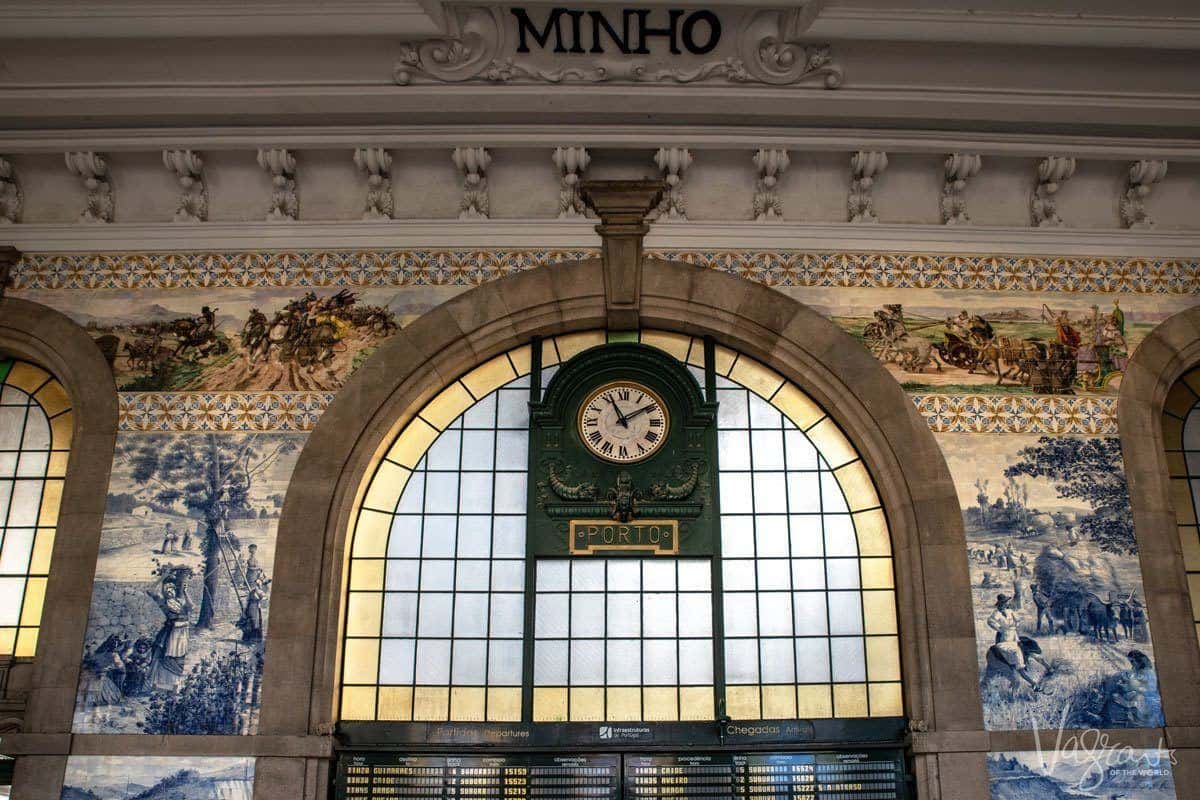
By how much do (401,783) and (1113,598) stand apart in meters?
7.03

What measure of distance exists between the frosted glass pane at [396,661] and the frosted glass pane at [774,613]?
347 centimetres

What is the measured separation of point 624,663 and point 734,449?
2487 millimetres

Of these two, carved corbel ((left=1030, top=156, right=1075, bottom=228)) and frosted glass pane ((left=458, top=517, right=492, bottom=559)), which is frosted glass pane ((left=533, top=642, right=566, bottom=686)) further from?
carved corbel ((left=1030, top=156, right=1075, bottom=228))

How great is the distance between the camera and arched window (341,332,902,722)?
11.1 metres

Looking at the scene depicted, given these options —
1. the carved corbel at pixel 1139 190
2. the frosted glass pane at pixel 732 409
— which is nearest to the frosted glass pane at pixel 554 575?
the frosted glass pane at pixel 732 409

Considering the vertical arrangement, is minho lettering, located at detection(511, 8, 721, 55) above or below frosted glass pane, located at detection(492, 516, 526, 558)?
above

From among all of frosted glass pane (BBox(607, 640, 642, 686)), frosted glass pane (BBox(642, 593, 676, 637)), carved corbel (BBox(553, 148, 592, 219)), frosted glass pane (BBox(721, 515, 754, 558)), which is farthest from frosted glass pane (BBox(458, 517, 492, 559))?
carved corbel (BBox(553, 148, 592, 219))

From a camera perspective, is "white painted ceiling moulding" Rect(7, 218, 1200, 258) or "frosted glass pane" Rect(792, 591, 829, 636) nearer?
"frosted glass pane" Rect(792, 591, 829, 636)

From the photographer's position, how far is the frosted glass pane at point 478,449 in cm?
1194

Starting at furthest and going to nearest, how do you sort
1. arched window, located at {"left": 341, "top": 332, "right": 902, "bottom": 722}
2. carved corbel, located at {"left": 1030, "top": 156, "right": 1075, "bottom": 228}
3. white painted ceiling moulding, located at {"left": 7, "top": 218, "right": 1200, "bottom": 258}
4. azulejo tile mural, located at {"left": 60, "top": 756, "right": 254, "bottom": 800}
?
white painted ceiling moulding, located at {"left": 7, "top": 218, "right": 1200, "bottom": 258}, carved corbel, located at {"left": 1030, "top": 156, "right": 1075, "bottom": 228}, arched window, located at {"left": 341, "top": 332, "right": 902, "bottom": 722}, azulejo tile mural, located at {"left": 60, "top": 756, "right": 254, "bottom": 800}

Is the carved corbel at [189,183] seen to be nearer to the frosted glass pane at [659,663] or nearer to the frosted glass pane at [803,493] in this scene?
the frosted glass pane at [659,663]

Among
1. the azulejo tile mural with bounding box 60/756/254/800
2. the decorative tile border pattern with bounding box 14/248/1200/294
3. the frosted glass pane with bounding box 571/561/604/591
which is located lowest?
the azulejo tile mural with bounding box 60/756/254/800

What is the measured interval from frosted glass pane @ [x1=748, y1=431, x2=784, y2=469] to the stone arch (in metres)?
6.39

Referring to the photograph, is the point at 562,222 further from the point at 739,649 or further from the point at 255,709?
the point at 255,709
